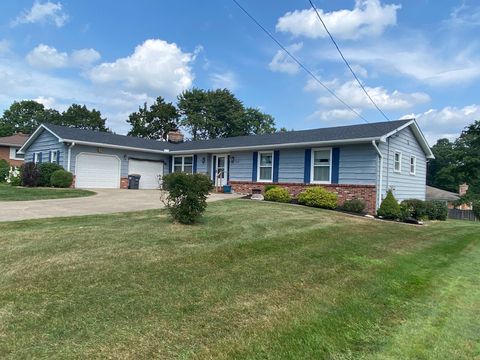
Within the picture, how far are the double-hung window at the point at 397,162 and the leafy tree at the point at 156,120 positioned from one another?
122 ft

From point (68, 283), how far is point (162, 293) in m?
1.09

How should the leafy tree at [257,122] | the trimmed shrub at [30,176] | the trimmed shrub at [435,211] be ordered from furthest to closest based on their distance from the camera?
the leafy tree at [257,122], the trimmed shrub at [30,176], the trimmed shrub at [435,211]

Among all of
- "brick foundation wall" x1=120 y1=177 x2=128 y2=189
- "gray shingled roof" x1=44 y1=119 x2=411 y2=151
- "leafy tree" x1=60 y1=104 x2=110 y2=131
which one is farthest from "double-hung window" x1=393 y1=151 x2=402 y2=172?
"leafy tree" x1=60 y1=104 x2=110 y2=131

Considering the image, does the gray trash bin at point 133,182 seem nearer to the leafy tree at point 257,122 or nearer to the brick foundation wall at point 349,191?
the brick foundation wall at point 349,191

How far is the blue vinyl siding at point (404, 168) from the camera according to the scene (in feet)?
51.7

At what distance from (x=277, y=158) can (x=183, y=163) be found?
26.1ft

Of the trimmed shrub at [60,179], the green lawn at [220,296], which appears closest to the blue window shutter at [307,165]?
the green lawn at [220,296]

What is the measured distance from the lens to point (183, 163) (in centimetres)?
2397

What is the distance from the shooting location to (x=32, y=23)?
15.1 metres

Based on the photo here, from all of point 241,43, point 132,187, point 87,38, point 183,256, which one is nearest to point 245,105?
point 132,187

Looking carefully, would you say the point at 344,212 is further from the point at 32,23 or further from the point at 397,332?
the point at 32,23

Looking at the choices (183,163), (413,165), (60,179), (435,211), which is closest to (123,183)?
(183,163)

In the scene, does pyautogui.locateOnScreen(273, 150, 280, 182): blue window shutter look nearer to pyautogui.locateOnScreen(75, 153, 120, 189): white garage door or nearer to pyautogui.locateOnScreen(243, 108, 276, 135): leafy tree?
pyautogui.locateOnScreen(75, 153, 120, 189): white garage door

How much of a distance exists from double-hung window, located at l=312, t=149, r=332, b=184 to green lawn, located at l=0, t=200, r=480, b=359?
8.83 metres
